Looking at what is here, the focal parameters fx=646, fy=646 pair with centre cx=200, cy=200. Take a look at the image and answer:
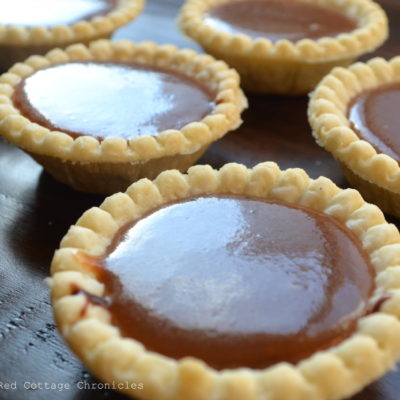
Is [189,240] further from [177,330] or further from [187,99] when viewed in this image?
[187,99]

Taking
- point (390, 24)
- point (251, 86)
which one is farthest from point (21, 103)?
point (390, 24)

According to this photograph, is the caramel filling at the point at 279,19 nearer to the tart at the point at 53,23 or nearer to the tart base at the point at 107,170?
the tart at the point at 53,23

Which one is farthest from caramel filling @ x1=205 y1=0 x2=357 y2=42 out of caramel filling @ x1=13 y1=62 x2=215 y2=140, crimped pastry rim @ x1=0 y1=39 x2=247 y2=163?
caramel filling @ x1=13 y1=62 x2=215 y2=140

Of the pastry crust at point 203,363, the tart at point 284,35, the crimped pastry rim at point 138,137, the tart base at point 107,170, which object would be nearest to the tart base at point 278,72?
the tart at point 284,35

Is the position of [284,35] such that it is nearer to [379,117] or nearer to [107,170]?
[379,117]

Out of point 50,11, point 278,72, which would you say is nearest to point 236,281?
point 278,72

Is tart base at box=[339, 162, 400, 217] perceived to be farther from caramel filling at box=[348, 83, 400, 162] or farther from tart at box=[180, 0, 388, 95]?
tart at box=[180, 0, 388, 95]

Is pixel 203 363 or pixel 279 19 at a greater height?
pixel 279 19
